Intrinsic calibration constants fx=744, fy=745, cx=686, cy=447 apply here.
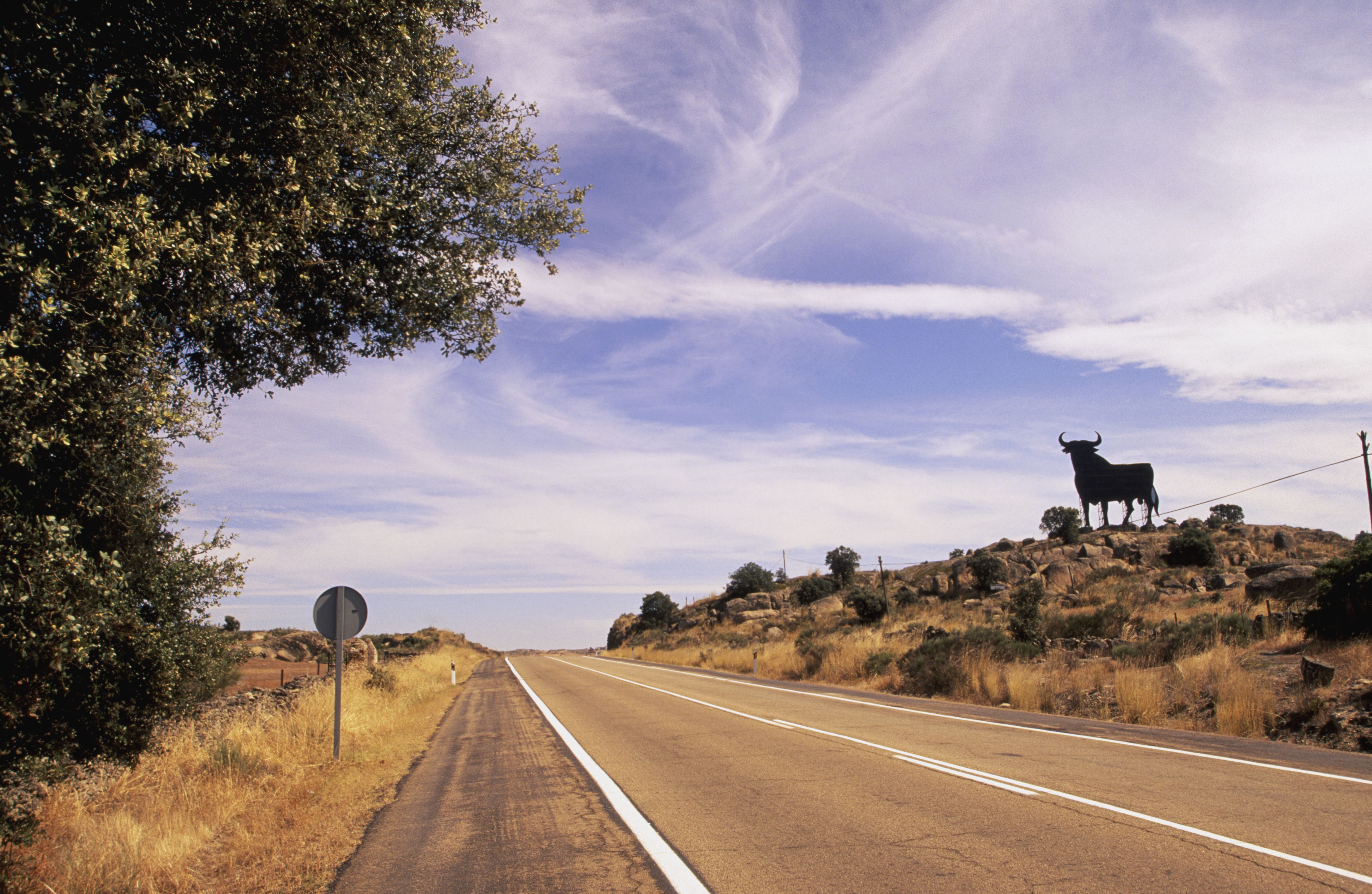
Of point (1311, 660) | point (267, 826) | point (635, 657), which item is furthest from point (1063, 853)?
point (635, 657)

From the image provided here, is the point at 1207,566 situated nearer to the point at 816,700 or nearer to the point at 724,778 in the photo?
the point at 816,700

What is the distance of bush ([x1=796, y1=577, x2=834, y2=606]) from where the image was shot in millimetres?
60469

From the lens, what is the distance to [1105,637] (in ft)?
81.6

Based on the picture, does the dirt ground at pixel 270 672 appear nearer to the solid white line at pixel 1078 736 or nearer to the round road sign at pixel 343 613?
the round road sign at pixel 343 613

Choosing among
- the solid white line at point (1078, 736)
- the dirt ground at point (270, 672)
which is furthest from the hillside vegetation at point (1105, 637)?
the dirt ground at point (270, 672)

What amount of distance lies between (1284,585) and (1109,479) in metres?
32.1

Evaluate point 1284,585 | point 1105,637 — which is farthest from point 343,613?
point 1284,585

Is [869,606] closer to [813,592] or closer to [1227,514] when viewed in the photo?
[813,592]

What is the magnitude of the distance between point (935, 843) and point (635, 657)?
54.2 metres

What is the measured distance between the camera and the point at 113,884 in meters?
5.55

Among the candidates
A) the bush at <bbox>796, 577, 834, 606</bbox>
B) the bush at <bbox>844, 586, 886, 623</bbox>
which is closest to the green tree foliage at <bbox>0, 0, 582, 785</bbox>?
the bush at <bbox>844, 586, 886, 623</bbox>

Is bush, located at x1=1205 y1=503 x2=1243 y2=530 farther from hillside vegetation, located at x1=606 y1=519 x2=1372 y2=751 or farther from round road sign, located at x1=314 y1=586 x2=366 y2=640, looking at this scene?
round road sign, located at x1=314 y1=586 x2=366 y2=640

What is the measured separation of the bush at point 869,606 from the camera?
141 ft

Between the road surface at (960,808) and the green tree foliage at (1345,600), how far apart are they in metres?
8.65
